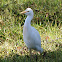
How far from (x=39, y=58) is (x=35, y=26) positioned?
Answer: 2199 mm

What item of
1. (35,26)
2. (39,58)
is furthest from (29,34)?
(35,26)

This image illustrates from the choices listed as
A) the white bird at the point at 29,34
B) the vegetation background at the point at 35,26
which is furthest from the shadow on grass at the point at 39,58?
the white bird at the point at 29,34

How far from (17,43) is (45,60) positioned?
5.01 feet

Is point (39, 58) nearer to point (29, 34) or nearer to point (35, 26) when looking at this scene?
point (29, 34)

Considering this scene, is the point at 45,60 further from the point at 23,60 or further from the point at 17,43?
the point at 17,43

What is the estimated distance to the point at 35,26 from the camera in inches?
252

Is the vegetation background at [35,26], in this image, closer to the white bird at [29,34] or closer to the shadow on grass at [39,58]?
the shadow on grass at [39,58]

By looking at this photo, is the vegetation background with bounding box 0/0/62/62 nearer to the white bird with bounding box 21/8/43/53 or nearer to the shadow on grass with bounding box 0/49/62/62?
the shadow on grass with bounding box 0/49/62/62

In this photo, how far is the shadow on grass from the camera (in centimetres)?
421

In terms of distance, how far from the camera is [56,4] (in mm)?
7301

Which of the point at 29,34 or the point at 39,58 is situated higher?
the point at 29,34

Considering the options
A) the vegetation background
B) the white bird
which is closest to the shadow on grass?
the vegetation background

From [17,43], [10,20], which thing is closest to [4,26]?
[10,20]

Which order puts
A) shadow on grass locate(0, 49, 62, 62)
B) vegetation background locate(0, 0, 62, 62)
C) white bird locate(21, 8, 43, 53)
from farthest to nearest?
vegetation background locate(0, 0, 62, 62)
white bird locate(21, 8, 43, 53)
shadow on grass locate(0, 49, 62, 62)
